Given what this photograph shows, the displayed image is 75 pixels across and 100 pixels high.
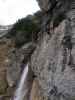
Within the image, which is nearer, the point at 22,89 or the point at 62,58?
the point at 62,58

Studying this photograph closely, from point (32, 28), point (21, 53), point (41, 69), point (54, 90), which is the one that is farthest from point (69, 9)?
point (32, 28)

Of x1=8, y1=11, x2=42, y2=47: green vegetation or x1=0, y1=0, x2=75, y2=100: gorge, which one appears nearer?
x1=0, y1=0, x2=75, y2=100: gorge

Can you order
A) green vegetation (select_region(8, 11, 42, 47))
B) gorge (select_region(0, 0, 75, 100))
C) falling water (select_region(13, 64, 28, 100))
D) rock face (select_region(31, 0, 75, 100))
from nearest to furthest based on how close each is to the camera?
1. rock face (select_region(31, 0, 75, 100))
2. gorge (select_region(0, 0, 75, 100))
3. falling water (select_region(13, 64, 28, 100))
4. green vegetation (select_region(8, 11, 42, 47))

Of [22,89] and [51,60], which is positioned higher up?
[51,60]

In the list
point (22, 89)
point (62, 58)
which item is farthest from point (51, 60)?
point (22, 89)

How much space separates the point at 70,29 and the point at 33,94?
7516 mm

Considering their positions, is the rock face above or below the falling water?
above

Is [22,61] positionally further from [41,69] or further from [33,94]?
[41,69]

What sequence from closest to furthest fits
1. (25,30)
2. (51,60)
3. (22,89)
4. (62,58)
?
(62,58)
(51,60)
(22,89)
(25,30)

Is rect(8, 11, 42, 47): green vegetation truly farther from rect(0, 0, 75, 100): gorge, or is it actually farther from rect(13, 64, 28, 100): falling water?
rect(13, 64, 28, 100): falling water

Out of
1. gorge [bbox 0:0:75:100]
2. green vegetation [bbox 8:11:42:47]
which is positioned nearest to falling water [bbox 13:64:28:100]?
gorge [bbox 0:0:75:100]

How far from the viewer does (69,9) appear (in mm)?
11336

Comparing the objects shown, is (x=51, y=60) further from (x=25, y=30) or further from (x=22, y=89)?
(x=25, y=30)

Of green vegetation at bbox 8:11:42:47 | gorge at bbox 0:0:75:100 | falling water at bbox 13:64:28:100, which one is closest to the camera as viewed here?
gorge at bbox 0:0:75:100
